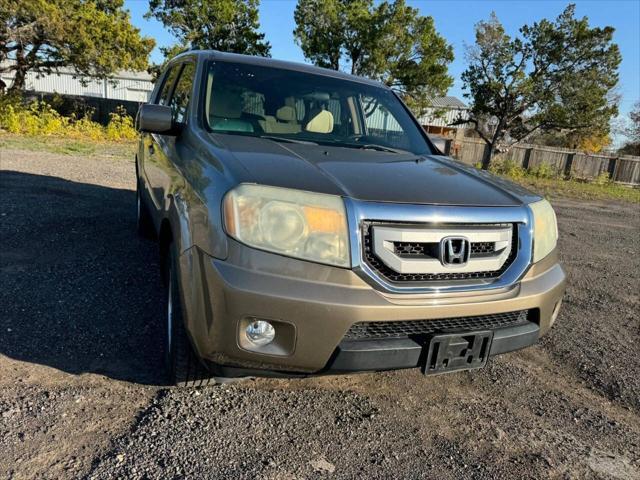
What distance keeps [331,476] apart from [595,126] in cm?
2335

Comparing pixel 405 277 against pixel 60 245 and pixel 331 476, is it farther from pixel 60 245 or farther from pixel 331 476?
pixel 60 245

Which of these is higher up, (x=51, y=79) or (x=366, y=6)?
(x=366, y=6)

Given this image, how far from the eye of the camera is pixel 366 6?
25.0 meters

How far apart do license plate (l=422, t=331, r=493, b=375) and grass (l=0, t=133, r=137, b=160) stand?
1206cm

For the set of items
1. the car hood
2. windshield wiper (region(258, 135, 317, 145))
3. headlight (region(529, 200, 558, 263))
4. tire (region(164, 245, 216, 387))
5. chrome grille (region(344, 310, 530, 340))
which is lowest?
tire (region(164, 245, 216, 387))

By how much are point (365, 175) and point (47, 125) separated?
1744cm

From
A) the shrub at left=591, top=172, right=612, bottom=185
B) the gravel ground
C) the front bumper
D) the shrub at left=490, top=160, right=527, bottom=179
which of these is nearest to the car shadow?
the gravel ground

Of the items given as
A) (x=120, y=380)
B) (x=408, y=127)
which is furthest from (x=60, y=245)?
(x=408, y=127)

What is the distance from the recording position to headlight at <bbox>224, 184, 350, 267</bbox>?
1870 mm

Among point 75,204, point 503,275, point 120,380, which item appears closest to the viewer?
point 503,275

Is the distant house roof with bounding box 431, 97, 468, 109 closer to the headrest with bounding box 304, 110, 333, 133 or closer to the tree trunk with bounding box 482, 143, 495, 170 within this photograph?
the tree trunk with bounding box 482, 143, 495, 170

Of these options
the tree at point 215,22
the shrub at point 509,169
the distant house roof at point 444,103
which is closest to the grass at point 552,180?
the shrub at point 509,169

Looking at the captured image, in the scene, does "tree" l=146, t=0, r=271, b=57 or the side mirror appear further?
"tree" l=146, t=0, r=271, b=57

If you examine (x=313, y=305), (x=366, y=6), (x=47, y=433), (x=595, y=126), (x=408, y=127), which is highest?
(x=366, y=6)
